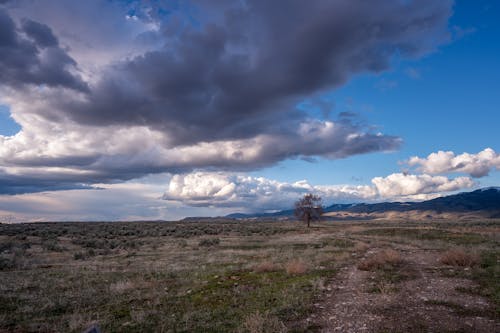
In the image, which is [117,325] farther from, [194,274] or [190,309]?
[194,274]

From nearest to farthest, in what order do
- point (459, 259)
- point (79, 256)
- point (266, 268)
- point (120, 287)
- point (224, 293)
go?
point (224, 293)
point (120, 287)
point (459, 259)
point (266, 268)
point (79, 256)

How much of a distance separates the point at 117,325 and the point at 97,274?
10.4 meters

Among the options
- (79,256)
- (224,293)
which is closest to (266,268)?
(224,293)

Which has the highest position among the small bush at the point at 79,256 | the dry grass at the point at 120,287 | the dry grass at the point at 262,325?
the dry grass at the point at 262,325

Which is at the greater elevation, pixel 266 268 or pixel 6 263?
pixel 6 263

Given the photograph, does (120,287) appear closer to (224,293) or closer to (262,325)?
(224,293)

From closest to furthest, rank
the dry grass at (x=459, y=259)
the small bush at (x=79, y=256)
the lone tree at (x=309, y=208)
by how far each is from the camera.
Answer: the dry grass at (x=459, y=259)
the small bush at (x=79, y=256)
the lone tree at (x=309, y=208)

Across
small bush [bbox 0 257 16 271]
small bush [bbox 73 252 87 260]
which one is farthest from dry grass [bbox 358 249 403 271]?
small bush [bbox 0 257 16 271]

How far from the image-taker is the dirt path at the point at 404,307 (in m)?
8.95

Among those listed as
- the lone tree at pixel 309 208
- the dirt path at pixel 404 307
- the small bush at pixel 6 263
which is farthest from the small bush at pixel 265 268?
the lone tree at pixel 309 208

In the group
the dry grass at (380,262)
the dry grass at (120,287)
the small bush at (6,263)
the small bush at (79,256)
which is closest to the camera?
the dry grass at (120,287)

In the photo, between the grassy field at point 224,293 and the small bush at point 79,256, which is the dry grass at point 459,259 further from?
the small bush at point 79,256

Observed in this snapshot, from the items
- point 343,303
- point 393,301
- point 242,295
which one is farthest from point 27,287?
point 393,301

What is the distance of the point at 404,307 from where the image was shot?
1059cm
